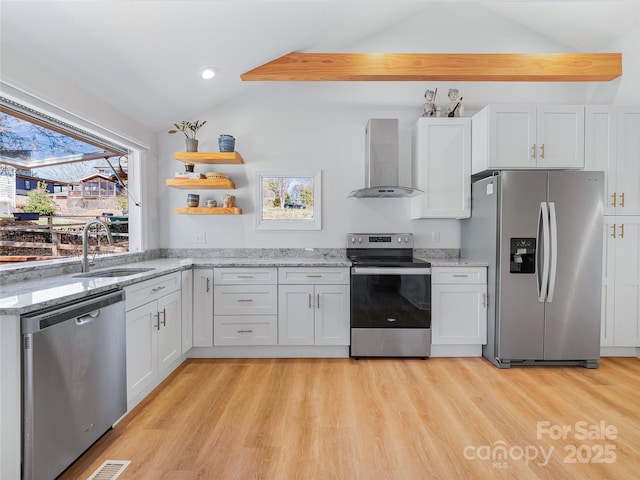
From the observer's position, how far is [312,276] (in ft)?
10.1

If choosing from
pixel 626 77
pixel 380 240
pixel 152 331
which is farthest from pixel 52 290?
pixel 626 77

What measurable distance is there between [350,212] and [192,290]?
1809 mm

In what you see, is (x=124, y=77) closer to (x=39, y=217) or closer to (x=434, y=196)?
(x=39, y=217)

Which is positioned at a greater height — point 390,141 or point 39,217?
point 390,141

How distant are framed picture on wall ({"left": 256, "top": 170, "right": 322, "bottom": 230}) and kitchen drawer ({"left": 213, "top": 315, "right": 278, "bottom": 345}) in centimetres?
104

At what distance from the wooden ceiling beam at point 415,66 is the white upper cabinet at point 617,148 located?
1.78 feet

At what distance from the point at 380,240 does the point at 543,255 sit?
1.48 meters

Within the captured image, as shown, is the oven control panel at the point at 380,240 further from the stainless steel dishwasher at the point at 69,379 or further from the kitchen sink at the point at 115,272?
the stainless steel dishwasher at the point at 69,379

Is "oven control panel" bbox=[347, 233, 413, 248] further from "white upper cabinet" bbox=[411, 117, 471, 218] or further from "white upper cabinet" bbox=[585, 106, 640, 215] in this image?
"white upper cabinet" bbox=[585, 106, 640, 215]

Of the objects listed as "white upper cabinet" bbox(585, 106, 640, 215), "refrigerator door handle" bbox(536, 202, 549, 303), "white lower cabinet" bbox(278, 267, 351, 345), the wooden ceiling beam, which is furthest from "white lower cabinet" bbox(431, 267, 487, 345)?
the wooden ceiling beam

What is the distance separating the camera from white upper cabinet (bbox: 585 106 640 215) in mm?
3035

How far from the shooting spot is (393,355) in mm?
3053

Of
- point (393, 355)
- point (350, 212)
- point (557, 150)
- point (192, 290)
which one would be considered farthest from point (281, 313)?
point (557, 150)

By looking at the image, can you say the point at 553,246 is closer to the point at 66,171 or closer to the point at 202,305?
the point at 202,305
